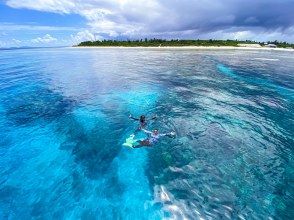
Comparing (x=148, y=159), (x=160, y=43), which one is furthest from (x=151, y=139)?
(x=160, y=43)

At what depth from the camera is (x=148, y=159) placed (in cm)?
1466

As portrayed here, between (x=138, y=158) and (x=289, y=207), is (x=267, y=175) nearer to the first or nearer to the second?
(x=289, y=207)

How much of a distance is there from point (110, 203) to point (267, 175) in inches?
316

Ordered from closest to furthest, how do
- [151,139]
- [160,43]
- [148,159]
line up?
[148,159]
[151,139]
[160,43]

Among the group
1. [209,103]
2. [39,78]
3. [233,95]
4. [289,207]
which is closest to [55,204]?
[289,207]

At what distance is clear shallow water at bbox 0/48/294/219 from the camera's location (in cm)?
1097

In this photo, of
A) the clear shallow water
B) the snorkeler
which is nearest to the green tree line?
the clear shallow water

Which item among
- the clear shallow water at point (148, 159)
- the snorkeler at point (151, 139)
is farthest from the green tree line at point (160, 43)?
the snorkeler at point (151, 139)

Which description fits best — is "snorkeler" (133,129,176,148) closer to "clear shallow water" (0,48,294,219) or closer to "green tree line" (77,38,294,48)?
"clear shallow water" (0,48,294,219)

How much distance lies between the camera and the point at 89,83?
117 feet

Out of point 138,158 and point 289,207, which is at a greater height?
point 289,207

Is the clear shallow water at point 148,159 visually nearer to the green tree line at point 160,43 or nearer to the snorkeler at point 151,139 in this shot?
the snorkeler at point 151,139

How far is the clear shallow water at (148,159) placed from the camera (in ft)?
36.0

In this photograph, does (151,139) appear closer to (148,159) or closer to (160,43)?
(148,159)
